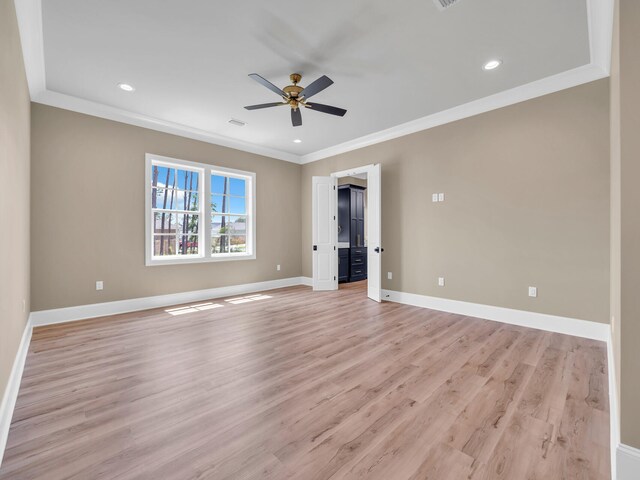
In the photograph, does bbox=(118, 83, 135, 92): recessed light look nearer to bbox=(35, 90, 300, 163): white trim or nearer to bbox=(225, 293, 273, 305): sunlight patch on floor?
bbox=(35, 90, 300, 163): white trim

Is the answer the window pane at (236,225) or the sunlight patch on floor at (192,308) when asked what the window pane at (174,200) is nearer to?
the window pane at (236,225)

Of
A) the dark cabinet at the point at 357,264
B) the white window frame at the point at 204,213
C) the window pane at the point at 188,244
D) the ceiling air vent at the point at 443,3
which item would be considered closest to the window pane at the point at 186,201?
the white window frame at the point at 204,213

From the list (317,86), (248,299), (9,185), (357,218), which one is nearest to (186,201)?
(248,299)

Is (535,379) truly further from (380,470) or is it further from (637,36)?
(637,36)

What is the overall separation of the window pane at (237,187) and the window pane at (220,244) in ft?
2.99

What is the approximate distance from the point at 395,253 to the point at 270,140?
3212 millimetres

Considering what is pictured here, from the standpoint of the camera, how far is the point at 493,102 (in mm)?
3852

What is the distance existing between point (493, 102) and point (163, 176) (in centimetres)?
514

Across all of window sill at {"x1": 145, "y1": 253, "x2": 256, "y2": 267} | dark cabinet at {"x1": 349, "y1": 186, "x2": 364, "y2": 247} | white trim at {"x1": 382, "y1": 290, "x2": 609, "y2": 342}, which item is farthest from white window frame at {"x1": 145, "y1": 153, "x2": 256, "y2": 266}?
white trim at {"x1": 382, "y1": 290, "x2": 609, "y2": 342}

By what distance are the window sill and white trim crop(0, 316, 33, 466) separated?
189cm

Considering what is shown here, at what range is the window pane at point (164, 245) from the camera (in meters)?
4.85

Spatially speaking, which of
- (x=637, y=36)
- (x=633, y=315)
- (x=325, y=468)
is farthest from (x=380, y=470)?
(x=637, y=36)

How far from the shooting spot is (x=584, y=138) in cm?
322

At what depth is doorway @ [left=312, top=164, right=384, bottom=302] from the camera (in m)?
5.07
